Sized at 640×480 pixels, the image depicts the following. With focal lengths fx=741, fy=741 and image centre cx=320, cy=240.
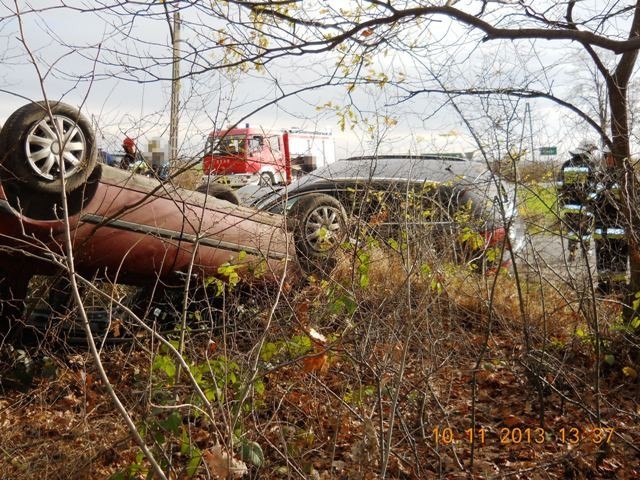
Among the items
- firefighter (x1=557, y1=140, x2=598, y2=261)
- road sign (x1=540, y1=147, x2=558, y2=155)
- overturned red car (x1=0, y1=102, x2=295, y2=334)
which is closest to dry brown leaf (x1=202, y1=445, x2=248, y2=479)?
overturned red car (x1=0, y1=102, x2=295, y2=334)

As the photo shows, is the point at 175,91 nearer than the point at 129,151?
No

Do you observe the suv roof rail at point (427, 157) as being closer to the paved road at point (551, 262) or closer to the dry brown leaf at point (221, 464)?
the paved road at point (551, 262)

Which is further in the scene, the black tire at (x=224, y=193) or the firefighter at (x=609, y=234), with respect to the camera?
the black tire at (x=224, y=193)

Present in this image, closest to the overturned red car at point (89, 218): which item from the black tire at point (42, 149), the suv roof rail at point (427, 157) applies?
the black tire at point (42, 149)

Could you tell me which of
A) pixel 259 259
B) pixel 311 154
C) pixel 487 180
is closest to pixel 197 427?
pixel 259 259

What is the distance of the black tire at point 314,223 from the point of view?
22.1 feet

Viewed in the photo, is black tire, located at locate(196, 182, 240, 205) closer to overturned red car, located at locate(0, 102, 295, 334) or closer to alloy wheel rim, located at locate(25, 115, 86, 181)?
overturned red car, located at locate(0, 102, 295, 334)

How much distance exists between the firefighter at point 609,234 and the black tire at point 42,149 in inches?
148

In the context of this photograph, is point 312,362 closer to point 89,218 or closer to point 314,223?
point 89,218

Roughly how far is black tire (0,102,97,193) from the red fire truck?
2.91 feet

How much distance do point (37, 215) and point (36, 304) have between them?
0.79 meters

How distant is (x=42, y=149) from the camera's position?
5.21 meters

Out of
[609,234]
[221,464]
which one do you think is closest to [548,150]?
[609,234]

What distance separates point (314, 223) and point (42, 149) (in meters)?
2.73
